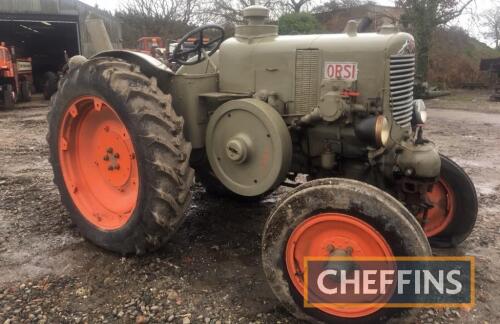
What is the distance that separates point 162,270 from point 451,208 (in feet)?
7.86

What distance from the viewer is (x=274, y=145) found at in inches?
125

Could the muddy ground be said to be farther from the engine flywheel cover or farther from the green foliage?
the green foliage

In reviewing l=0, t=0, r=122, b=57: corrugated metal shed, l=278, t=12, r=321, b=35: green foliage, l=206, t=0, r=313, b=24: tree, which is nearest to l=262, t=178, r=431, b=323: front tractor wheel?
l=0, t=0, r=122, b=57: corrugated metal shed

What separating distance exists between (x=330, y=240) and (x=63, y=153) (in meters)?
2.42

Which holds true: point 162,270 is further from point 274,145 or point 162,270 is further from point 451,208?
point 451,208

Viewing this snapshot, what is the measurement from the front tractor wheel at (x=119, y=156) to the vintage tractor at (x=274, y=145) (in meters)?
0.01

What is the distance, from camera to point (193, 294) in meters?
3.05

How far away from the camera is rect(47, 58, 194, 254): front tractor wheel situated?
3.07 metres

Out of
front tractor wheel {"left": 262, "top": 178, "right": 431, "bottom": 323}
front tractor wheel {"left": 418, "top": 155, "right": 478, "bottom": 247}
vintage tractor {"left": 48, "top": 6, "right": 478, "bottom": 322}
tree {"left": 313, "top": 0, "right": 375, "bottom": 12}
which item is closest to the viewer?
front tractor wheel {"left": 262, "top": 178, "right": 431, "bottom": 323}

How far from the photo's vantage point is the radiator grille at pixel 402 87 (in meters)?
3.07

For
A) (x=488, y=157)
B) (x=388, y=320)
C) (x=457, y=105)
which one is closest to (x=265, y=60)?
(x=388, y=320)

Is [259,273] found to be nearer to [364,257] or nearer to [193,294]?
[193,294]

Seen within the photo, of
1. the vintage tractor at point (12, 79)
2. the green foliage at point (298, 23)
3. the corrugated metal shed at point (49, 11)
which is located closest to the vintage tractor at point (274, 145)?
the vintage tractor at point (12, 79)

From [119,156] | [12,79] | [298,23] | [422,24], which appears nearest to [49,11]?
[12,79]
